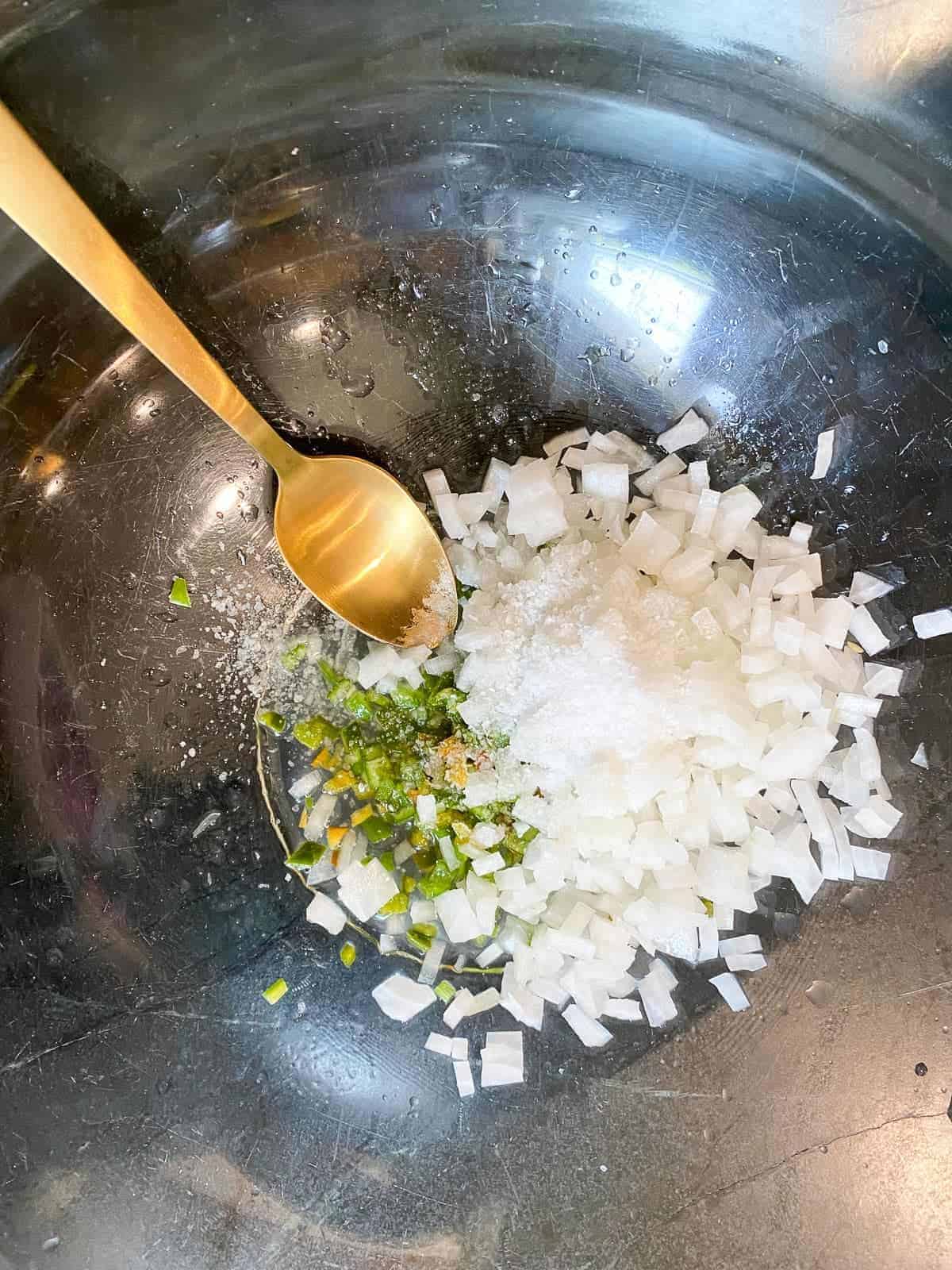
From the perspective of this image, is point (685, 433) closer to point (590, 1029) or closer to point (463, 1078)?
point (590, 1029)

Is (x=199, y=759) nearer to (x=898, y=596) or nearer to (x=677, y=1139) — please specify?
(x=677, y=1139)

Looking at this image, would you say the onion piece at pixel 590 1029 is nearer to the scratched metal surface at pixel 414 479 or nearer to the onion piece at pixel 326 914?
the scratched metal surface at pixel 414 479

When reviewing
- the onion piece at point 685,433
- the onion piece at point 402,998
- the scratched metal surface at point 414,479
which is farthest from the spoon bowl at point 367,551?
the onion piece at point 402,998

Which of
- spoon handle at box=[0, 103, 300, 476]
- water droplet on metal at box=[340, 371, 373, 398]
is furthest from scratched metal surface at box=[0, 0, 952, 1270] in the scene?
spoon handle at box=[0, 103, 300, 476]

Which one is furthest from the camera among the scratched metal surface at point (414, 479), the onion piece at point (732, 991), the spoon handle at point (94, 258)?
the onion piece at point (732, 991)

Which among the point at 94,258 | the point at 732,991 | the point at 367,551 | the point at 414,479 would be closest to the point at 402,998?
the point at 732,991

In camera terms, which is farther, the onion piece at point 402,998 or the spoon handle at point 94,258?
the onion piece at point 402,998

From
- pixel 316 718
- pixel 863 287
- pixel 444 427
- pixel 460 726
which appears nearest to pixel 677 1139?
pixel 460 726
